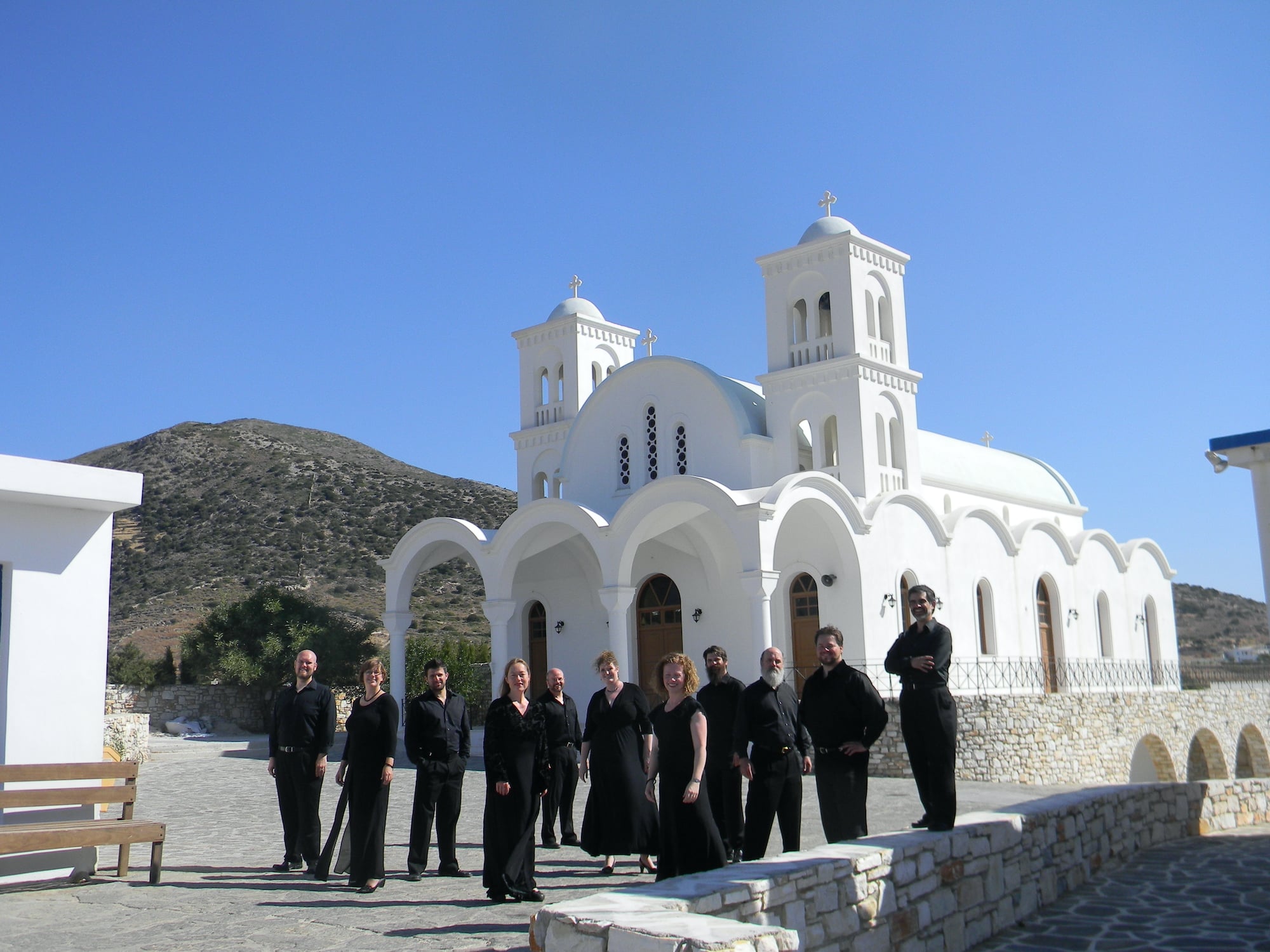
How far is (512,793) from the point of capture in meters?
7.60

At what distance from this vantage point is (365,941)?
249 inches

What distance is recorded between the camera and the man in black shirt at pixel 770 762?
294 inches

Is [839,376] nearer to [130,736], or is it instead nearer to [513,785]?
[130,736]

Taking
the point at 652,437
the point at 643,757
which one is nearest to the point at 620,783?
the point at 643,757

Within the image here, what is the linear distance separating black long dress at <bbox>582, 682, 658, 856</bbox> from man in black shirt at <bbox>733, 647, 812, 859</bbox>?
0.78m

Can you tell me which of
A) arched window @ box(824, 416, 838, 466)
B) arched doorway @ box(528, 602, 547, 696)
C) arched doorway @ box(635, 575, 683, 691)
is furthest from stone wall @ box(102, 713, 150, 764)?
arched window @ box(824, 416, 838, 466)

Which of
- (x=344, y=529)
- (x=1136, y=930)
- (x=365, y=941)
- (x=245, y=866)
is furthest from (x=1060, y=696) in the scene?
(x=344, y=529)

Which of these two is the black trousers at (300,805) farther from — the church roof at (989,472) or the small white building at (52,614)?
the church roof at (989,472)

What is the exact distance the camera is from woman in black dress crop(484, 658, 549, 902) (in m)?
7.46

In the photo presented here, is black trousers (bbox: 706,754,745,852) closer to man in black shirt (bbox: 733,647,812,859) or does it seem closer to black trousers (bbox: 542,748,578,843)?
man in black shirt (bbox: 733,647,812,859)

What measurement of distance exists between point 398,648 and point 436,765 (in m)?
15.1

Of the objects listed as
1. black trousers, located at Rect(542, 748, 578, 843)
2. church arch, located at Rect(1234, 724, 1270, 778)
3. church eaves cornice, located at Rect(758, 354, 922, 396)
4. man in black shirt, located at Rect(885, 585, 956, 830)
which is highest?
church eaves cornice, located at Rect(758, 354, 922, 396)

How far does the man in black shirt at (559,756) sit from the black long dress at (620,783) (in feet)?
0.86

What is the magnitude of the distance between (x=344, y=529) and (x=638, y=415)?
109ft
